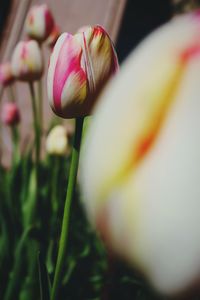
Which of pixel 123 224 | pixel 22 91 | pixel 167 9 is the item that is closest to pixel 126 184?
pixel 123 224

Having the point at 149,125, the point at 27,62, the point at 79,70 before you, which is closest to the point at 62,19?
the point at 27,62

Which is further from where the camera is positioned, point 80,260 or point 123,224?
point 80,260

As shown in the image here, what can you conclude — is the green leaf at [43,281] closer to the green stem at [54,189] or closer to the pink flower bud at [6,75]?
the green stem at [54,189]

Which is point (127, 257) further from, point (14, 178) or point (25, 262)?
point (14, 178)

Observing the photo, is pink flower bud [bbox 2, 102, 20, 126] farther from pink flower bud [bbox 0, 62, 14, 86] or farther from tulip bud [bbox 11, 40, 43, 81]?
tulip bud [bbox 11, 40, 43, 81]

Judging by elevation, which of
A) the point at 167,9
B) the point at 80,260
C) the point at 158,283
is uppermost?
the point at 158,283

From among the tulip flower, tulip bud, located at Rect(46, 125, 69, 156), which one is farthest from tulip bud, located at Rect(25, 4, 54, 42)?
the tulip flower
